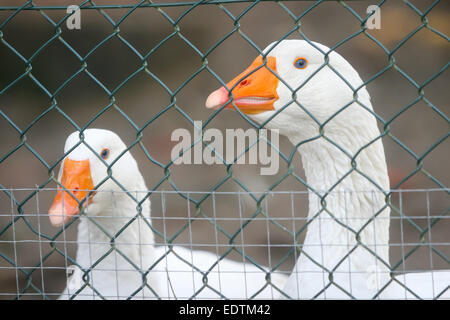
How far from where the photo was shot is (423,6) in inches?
241

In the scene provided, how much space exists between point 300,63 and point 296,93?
14 centimetres

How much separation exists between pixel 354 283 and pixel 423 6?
14.9ft

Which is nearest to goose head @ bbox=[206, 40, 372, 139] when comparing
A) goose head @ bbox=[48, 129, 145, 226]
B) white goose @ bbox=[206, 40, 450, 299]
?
white goose @ bbox=[206, 40, 450, 299]

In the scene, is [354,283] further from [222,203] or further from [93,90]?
[93,90]

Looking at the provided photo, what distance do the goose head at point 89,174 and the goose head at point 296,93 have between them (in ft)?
2.24

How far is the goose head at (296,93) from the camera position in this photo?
103 inches

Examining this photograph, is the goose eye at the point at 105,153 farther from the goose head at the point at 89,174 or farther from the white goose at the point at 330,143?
the white goose at the point at 330,143

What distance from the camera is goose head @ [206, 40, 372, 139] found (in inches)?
103

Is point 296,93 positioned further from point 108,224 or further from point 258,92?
point 108,224

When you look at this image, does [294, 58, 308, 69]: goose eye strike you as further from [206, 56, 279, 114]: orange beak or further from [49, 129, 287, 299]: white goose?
[49, 129, 287, 299]: white goose

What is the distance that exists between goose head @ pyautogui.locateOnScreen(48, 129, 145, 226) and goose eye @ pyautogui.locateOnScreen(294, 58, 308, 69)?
93 cm

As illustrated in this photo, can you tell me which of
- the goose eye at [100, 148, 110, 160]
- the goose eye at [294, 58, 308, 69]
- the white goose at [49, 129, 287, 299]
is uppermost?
the goose eye at [294, 58, 308, 69]

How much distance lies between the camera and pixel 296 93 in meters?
2.65
